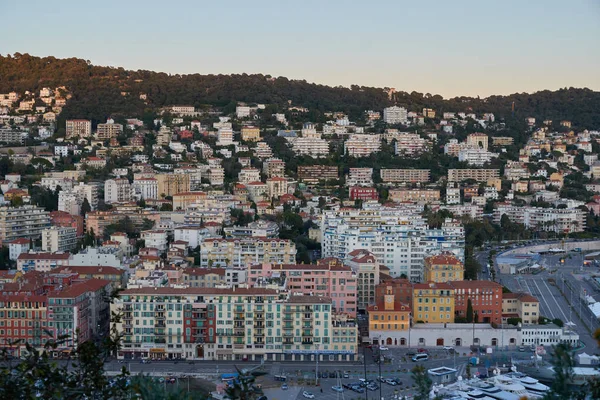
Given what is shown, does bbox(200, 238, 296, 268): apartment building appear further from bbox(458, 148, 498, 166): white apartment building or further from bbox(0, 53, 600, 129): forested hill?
bbox(0, 53, 600, 129): forested hill

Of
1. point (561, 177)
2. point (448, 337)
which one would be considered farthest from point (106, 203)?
point (561, 177)

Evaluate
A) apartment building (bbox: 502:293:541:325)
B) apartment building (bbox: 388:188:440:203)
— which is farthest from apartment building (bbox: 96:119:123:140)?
apartment building (bbox: 502:293:541:325)

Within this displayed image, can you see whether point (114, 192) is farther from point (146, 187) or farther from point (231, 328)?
point (231, 328)

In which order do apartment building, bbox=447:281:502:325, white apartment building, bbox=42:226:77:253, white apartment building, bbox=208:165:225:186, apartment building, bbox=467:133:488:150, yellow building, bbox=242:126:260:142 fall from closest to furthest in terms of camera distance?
apartment building, bbox=447:281:502:325, white apartment building, bbox=42:226:77:253, white apartment building, bbox=208:165:225:186, yellow building, bbox=242:126:260:142, apartment building, bbox=467:133:488:150

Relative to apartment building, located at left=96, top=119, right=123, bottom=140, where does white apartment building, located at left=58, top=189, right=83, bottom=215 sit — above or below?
below

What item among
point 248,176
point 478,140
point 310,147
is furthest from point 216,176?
point 478,140

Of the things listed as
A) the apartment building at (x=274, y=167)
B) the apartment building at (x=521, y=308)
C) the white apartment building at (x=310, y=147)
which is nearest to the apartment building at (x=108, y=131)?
the apartment building at (x=274, y=167)
